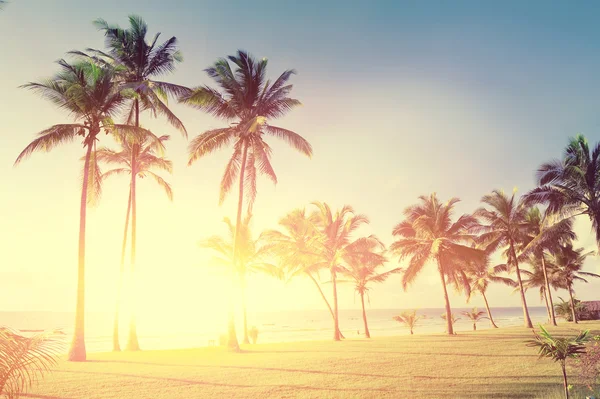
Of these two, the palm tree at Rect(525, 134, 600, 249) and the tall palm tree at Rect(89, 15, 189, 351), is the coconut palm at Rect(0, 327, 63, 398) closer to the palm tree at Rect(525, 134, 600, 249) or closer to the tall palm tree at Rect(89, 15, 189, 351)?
the tall palm tree at Rect(89, 15, 189, 351)

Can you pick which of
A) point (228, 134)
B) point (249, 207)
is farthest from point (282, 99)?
point (249, 207)

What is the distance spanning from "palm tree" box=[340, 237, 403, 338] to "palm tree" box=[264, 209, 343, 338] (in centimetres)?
290

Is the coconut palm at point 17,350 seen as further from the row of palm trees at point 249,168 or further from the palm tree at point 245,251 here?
the palm tree at point 245,251

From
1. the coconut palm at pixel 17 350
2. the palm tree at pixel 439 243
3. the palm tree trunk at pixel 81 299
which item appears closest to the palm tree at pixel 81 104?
the palm tree trunk at pixel 81 299

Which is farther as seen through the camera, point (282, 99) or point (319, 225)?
point (319, 225)

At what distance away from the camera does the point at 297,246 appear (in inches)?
1312

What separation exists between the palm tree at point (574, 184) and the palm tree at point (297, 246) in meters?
16.7

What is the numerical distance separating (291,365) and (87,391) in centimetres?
732

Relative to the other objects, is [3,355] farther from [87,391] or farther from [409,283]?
[409,283]

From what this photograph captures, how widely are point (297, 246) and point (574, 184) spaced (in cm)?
2034

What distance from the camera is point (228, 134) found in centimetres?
2361

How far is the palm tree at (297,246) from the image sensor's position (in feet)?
108

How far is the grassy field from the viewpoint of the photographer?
10.9m

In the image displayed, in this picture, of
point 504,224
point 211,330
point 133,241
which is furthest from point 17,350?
Result: point 211,330
